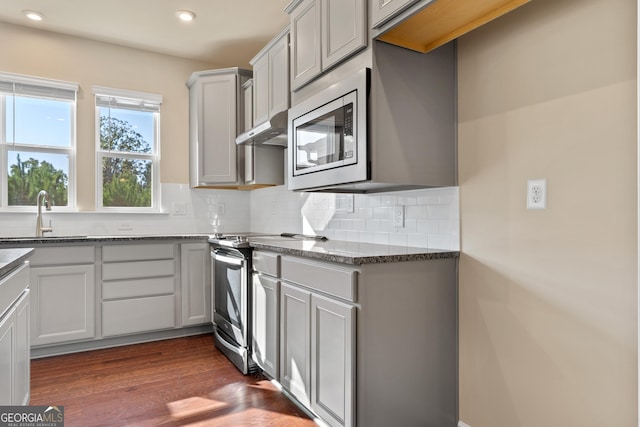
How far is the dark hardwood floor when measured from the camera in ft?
7.12

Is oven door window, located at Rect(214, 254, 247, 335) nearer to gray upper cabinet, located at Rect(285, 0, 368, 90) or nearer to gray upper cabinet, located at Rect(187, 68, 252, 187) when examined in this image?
gray upper cabinet, located at Rect(187, 68, 252, 187)

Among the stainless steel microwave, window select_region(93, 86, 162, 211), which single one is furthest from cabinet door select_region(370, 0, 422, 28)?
window select_region(93, 86, 162, 211)

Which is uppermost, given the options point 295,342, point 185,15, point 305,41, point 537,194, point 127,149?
point 185,15

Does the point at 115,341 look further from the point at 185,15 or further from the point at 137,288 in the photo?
the point at 185,15

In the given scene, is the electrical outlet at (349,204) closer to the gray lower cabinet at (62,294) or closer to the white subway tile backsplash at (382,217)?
the white subway tile backsplash at (382,217)

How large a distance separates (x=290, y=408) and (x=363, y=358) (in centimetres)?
84

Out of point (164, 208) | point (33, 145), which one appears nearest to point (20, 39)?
point (33, 145)

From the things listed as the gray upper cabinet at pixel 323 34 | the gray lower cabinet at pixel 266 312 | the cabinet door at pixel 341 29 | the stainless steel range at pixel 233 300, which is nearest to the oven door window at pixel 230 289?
the stainless steel range at pixel 233 300

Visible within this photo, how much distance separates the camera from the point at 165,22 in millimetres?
3412

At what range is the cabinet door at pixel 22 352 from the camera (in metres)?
1.69

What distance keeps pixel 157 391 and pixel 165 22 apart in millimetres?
2915

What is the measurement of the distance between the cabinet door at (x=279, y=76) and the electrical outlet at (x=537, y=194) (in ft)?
5.86

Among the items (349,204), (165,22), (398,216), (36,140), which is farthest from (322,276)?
(36,140)

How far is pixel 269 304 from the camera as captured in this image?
8.23ft
